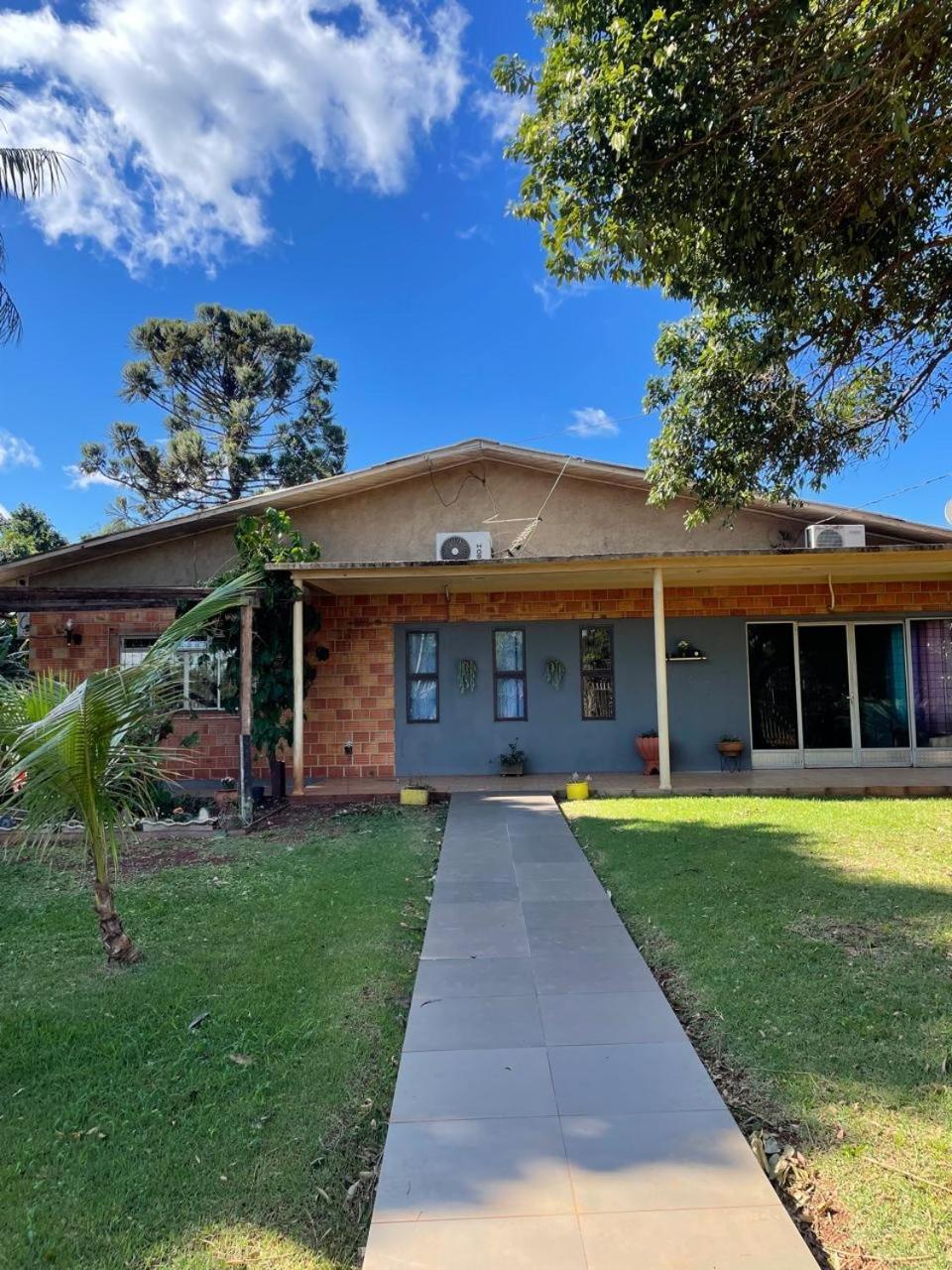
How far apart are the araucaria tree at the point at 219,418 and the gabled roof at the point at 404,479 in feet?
44.2

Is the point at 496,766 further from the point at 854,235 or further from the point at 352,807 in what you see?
the point at 854,235

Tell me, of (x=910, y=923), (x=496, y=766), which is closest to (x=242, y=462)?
(x=496, y=766)

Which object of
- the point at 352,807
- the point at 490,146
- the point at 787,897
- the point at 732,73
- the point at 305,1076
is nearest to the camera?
the point at 305,1076

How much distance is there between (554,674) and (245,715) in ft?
16.3

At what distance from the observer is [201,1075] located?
3.00 metres

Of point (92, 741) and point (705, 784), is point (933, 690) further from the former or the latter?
point (92, 741)

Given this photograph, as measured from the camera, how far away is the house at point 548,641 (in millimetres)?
11352

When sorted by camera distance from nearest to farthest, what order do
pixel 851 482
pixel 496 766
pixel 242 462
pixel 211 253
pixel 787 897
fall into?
1. pixel 787 897
2. pixel 851 482
3. pixel 496 766
4. pixel 211 253
5. pixel 242 462

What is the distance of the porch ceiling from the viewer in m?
9.24

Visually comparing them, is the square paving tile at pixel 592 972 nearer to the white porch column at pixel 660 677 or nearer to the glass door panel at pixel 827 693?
the white porch column at pixel 660 677

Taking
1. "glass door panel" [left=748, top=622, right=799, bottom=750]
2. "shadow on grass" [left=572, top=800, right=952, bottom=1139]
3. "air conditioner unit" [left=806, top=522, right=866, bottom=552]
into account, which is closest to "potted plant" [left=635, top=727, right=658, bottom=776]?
"glass door panel" [left=748, top=622, right=799, bottom=750]

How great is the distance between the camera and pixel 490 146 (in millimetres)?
10523

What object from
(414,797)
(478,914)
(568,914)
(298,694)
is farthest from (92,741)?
(298,694)

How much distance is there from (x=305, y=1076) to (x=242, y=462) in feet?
78.3
